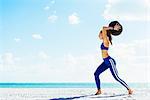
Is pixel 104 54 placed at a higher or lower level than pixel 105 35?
lower

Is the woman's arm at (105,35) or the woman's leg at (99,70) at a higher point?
the woman's arm at (105,35)

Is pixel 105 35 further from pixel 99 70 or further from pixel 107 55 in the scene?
pixel 99 70

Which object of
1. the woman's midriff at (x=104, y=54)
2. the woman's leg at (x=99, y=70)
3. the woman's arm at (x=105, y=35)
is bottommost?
the woman's leg at (x=99, y=70)

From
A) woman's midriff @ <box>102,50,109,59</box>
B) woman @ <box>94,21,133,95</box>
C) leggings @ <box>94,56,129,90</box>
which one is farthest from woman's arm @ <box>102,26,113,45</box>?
leggings @ <box>94,56,129,90</box>

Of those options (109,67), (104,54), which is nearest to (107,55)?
(104,54)

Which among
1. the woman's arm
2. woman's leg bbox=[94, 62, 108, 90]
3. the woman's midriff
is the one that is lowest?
woman's leg bbox=[94, 62, 108, 90]

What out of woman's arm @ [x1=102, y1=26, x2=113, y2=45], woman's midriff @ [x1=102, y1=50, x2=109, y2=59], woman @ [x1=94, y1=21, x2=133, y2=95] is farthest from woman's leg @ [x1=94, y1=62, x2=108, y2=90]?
woman's arm @ [x1=102, y1=26, x2=113, y2=45]

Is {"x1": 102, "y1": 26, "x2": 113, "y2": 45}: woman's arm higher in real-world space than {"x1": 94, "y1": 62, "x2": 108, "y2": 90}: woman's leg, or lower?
higher

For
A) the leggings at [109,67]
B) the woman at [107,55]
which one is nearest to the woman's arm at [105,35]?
the woman at [107,55]

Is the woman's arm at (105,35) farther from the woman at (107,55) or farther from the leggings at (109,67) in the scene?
the leggings at (109,67)

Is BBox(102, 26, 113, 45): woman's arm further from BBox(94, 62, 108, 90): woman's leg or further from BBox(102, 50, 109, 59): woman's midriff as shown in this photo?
BBox(94, 62, 108, 90): woman's leg

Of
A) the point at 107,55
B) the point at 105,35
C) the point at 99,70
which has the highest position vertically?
the point at 105,35

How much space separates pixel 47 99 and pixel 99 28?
1.57m

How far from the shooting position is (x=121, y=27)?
7.87 m
